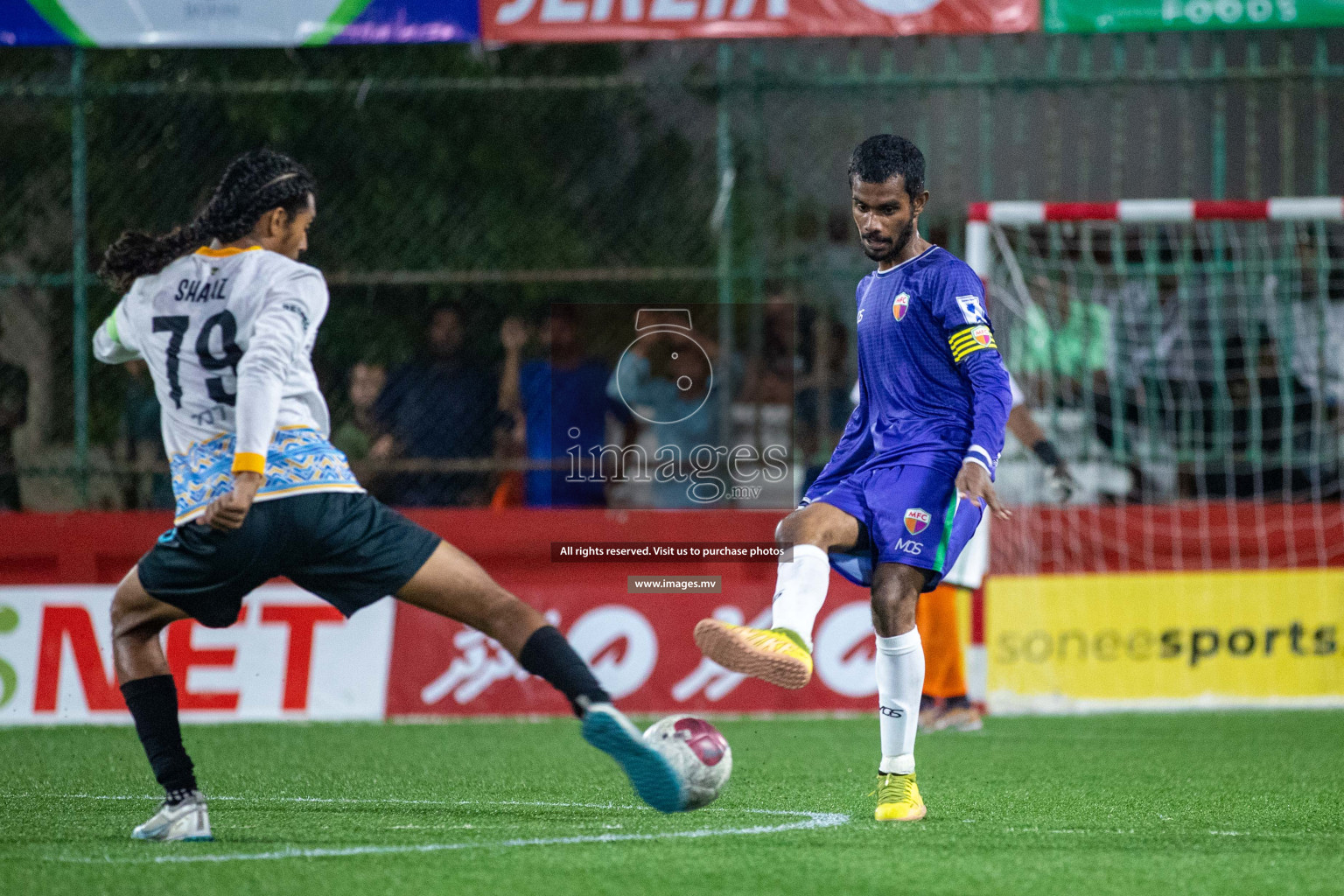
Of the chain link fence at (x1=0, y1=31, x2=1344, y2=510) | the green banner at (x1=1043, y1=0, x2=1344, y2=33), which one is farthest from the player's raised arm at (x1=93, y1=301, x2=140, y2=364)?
the green banner at (x1=1043, y1=0, x2=1344, y2=33)

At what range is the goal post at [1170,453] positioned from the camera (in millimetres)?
10086

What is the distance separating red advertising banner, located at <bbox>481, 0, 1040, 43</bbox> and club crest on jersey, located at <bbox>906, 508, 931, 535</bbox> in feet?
18.9

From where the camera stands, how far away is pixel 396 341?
10.8 metres

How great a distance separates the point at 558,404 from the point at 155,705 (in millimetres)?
5527

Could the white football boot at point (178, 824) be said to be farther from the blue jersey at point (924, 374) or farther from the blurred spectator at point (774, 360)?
the blurred spectator at point (774, 360)

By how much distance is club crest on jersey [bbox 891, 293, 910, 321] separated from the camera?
533 cm

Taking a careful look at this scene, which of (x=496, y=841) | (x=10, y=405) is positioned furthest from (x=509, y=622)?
(x=10, y=405)

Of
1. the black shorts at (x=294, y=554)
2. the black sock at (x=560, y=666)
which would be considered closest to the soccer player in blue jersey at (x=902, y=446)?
the black sock at (x=560, y=666)

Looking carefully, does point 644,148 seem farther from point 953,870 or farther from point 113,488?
point 953,870

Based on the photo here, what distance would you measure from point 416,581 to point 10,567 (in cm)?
584

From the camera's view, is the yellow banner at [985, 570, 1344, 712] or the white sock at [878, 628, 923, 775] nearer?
the white sock at [878, 628, 923, 775]

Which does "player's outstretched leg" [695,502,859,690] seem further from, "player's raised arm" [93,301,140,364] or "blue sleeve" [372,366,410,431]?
"blue sleeve" [372,366,410,431]

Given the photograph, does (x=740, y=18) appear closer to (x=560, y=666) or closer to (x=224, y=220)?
(x=224, y=220)

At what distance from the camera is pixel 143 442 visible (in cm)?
1036
